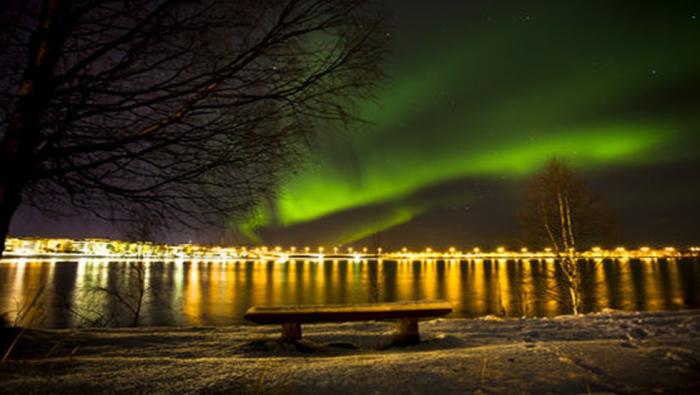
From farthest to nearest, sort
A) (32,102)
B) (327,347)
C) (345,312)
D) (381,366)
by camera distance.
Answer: (345,312) < (327,347) < (381,366) < (32,102)

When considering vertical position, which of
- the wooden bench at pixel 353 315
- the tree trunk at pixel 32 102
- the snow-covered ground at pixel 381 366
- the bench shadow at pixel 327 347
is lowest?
the bench shadow at pixel 327 347

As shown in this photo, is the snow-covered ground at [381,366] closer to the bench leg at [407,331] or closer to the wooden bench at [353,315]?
the bench leg at [407,331]

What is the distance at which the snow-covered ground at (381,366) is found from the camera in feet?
13.3

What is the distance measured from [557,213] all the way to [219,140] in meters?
16.7

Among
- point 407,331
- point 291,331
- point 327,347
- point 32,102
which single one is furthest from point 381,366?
point 32,102

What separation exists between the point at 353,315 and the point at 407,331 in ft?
3.28

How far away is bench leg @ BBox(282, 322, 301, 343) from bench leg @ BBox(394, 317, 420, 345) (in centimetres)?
174

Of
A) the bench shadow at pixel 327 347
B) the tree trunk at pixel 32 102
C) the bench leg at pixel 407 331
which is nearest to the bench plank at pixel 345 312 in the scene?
the bench leg at pixel 407 331

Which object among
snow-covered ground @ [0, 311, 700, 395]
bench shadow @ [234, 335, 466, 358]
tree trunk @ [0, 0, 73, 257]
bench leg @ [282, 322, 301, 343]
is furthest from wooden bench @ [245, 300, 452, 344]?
tree trunk @ [0, 0, 73, 257]

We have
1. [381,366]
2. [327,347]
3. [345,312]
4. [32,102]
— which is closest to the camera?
[32,102]

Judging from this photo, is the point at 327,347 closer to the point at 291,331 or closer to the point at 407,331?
the point at 291,331

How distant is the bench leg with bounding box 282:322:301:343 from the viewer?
6875 mm

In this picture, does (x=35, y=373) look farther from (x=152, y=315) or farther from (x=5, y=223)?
(x=152, y=315)

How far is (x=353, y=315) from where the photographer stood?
22.6 ft
